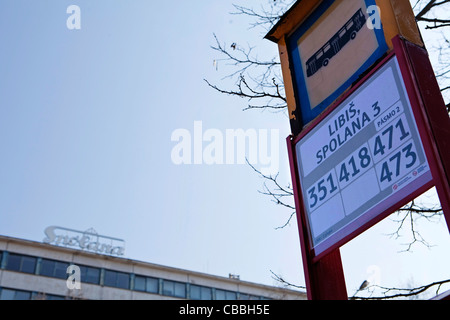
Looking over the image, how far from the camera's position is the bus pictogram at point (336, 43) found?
4.11m

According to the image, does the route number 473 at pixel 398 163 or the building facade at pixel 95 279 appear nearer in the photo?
the route number 473 at pixel 398 163

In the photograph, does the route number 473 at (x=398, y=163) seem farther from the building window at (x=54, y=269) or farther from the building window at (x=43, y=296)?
the building window at (x=54, y=269)

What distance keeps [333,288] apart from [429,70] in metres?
1.47

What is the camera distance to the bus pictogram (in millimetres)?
4109

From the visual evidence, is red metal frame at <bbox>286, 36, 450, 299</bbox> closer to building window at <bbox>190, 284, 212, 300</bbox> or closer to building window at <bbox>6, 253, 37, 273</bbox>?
building window at <bbox>6, 253, 37, 273</bbox>

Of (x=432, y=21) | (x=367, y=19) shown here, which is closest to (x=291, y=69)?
(x=367, y=19)

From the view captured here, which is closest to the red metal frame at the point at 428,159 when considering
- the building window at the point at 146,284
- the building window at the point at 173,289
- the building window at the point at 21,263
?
the building window at the point at 21,263

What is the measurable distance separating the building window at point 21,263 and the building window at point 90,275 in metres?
3.19

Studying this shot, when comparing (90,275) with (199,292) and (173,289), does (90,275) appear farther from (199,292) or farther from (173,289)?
(199,292)

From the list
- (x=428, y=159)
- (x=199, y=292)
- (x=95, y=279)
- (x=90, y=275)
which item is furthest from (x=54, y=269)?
(x=428, y=159)

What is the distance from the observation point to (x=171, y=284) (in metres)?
42.4

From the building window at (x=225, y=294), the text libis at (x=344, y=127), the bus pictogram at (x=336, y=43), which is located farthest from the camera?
the building window at (x=225, y=294)

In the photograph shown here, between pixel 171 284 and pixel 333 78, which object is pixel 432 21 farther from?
pixel 171 284
